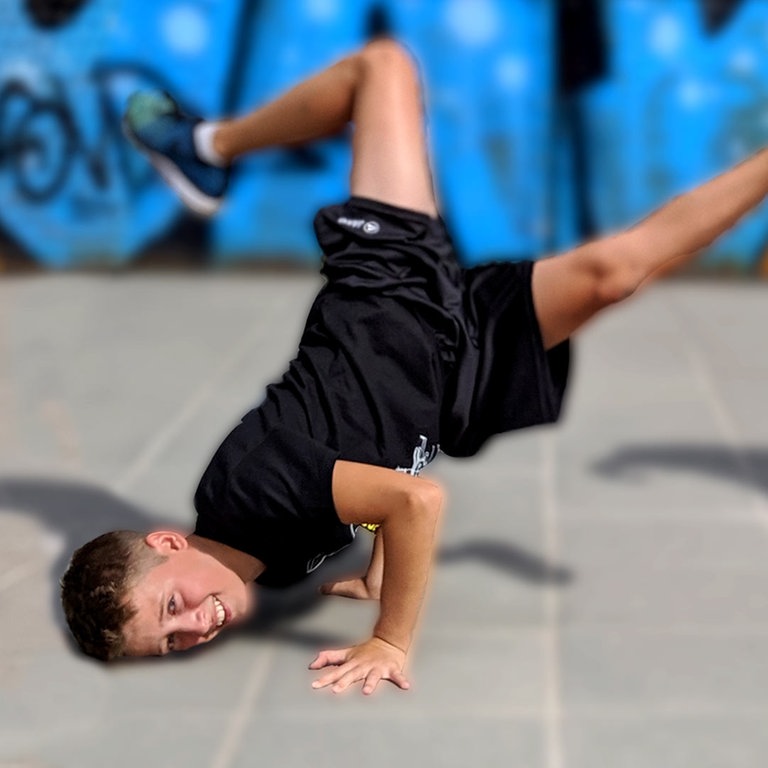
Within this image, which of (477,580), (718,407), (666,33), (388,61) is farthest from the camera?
(666,33)

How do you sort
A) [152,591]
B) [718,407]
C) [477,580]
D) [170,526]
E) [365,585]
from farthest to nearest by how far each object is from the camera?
1. [718,407]
2. [170,526]
3. [477,580]
4. [365,585]
5. [152,591]

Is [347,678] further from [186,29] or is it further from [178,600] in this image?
[186,29]

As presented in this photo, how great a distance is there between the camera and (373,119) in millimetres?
3434

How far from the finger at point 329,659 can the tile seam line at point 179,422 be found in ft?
6.51

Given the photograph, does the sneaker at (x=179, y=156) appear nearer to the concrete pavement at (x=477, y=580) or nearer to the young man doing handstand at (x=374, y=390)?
the young man doing handstand at (x=374, y=390)

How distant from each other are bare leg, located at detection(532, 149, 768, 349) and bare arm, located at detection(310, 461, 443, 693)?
2.46ft

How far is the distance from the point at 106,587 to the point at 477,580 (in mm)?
1381

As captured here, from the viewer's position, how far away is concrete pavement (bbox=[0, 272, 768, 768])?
10.1 feet

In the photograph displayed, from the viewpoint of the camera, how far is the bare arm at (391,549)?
279 cm

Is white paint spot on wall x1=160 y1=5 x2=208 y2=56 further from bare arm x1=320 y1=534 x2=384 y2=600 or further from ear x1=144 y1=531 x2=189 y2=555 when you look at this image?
ear x1=144 y1=531 x2=189 y2=555

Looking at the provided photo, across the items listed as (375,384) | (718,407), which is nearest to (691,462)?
(718,407)

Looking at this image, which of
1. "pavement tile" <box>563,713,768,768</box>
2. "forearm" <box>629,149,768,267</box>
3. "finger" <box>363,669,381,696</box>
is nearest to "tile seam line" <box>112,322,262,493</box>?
"finger" <box>363,669,381,696</box>

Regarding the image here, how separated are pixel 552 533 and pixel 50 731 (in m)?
1.86

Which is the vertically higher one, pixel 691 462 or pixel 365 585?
pixel 365 585
